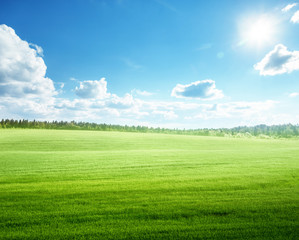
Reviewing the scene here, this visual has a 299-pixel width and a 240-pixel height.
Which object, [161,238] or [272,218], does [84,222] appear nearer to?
[161,238]

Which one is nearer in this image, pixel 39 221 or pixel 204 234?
pixel 204 234

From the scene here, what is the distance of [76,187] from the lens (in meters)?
9.89

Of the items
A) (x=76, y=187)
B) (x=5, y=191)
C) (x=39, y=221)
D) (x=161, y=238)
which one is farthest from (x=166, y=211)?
(x=5, y=191)

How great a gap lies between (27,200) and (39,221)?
7.53ft

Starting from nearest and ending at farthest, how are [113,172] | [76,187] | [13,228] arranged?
[13,228]
[76,187]
[113,172]

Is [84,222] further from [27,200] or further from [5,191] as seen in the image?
[5,191]

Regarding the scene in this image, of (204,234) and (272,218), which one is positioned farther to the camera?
(272,218)

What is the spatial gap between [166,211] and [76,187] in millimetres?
5060

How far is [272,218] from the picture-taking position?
6.36m

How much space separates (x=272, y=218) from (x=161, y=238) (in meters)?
3.64

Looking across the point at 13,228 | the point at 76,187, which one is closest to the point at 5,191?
the point at 76,187

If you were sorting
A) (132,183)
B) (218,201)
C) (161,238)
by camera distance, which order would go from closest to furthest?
(161,238) → (218,201) → (132,183)

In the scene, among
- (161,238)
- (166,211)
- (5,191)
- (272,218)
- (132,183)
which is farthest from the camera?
(132,183)

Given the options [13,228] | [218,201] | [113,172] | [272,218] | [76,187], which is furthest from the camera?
[113,172]
